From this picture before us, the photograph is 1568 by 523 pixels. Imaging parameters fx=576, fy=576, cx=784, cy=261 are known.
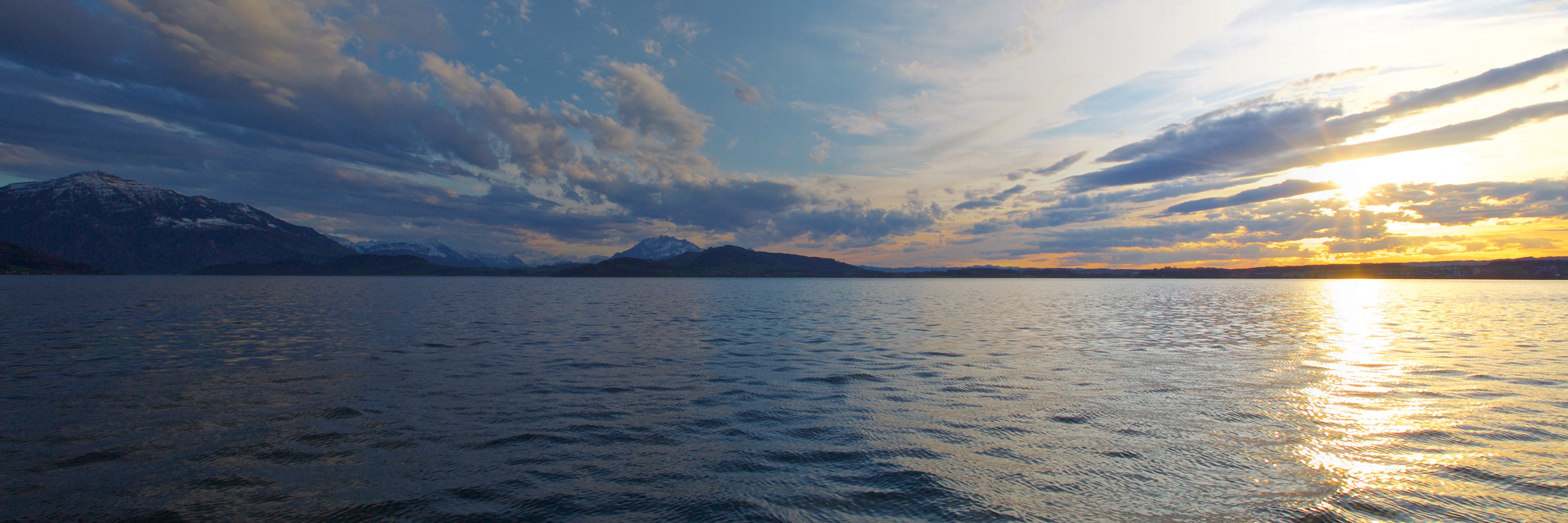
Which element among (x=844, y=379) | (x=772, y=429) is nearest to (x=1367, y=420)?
(x=844, y=379)

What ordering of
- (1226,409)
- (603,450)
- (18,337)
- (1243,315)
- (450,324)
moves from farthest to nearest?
(1243,315) → (450,324) → (18,337) → (1226,409) → (603,450)

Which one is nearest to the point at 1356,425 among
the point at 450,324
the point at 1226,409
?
the point at 1226,409

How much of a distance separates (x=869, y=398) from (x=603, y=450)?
28.4ft

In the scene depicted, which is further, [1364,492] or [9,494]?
[1364,492]

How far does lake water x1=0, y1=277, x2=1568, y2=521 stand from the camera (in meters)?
9.55

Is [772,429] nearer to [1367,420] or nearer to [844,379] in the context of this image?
[844,379]

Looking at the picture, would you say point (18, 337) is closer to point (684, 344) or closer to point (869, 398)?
point (684, 344)

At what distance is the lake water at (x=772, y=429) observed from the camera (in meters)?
9.55

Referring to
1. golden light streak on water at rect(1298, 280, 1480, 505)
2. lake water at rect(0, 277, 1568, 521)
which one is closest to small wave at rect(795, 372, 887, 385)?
lake water at rect(0, 277, 1568, 521)

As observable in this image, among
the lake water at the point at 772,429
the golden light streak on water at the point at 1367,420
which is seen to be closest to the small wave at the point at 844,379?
the lake water at the point at 772,429

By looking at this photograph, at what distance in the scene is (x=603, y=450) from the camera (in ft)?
40.9

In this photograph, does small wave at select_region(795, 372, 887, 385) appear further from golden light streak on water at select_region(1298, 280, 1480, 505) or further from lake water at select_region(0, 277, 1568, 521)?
golden light streak on water at select_region(1298, 280, 1480, 505)

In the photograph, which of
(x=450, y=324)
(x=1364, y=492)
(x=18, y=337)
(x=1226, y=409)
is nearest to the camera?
(x=1364, y=492)

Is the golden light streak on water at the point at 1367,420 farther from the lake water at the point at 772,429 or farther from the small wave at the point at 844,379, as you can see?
the small wave at the point at 844,379
